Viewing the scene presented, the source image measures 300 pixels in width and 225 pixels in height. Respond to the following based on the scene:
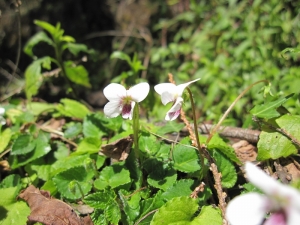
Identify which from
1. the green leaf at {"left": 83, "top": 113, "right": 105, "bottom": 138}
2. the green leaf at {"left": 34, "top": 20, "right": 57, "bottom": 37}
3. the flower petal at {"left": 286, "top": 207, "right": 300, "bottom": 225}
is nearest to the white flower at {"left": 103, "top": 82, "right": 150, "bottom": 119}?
the green leaf at {"left": 83, "top": 113, "right": 105, "bottom": 138}

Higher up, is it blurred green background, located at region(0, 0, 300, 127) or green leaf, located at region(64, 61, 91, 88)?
green leaf, located at region(64, 61, 91, 88)

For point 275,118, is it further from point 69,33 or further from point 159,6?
point 159,6

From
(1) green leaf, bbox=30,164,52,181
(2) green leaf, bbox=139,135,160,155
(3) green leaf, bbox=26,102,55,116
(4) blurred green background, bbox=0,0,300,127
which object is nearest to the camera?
(2) green leaf, bbox=139,135,160,155

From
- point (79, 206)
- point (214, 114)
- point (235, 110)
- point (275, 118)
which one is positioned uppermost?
point (275, 118)

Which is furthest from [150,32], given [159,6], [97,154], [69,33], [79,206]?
[79,206]

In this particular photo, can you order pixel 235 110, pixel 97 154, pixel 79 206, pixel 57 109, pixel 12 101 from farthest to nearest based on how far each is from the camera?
pixel 235 110
pixel 12 101
pixel 57 109
pixel 97 154
pixel 79 206

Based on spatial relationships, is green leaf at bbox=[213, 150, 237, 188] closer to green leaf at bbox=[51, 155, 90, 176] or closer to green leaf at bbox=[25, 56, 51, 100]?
green leaf at bbox=[51, 155, 90, 176]
